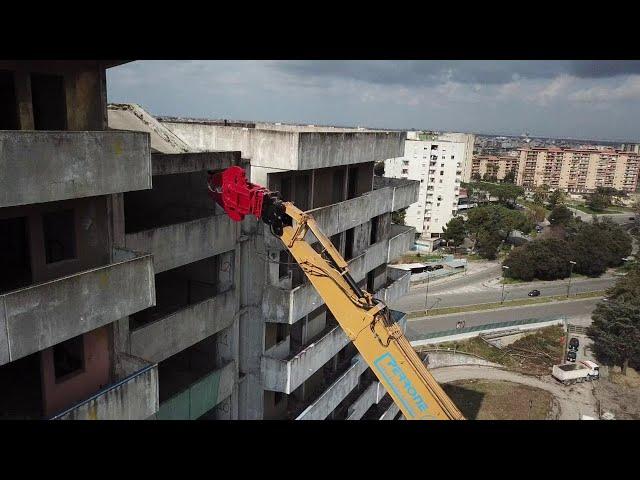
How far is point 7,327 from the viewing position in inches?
293

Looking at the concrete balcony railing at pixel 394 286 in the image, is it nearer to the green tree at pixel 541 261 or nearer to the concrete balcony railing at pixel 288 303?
the concrete balcony railing at pixel 288 303

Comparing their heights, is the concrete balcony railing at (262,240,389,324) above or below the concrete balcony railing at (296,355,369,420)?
above

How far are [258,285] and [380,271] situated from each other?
9253 mm

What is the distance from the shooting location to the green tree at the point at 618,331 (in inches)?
1719

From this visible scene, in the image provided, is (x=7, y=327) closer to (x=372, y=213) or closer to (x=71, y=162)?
(x=71, y=162)

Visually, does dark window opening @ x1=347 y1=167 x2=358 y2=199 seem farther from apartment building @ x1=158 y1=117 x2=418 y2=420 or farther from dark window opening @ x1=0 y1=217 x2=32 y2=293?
dark window opening @ x1=0 y1=217 x2=32 y2=293

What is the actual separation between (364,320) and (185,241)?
4668 mm

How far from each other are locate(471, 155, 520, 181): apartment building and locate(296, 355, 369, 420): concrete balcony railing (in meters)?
146

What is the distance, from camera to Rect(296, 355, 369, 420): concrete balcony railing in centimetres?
1625

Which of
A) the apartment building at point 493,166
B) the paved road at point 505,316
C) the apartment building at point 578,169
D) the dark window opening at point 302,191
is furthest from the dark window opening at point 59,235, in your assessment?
the apartment building at point 578,169

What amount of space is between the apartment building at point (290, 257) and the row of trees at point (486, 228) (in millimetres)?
57563

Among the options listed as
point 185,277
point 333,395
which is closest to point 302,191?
point 185,277

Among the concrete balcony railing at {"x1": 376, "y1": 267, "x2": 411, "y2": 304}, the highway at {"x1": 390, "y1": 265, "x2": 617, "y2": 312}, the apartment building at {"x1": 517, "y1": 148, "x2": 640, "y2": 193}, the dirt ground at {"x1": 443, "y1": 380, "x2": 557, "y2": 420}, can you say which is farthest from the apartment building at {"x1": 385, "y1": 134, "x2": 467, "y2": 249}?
the apartment building at {"x1": 517, "y1": 148, "x2": 640, "y2": 193}
